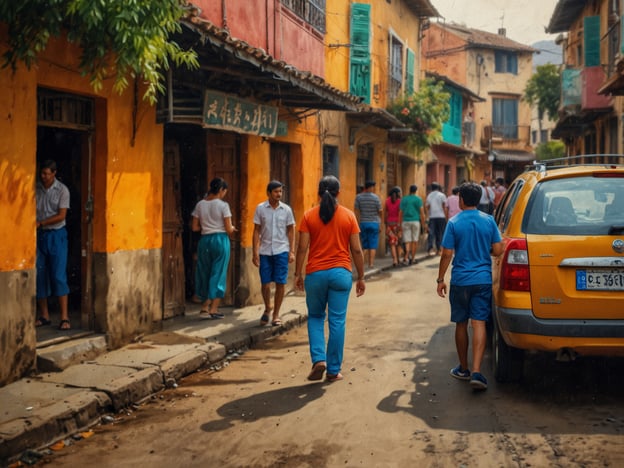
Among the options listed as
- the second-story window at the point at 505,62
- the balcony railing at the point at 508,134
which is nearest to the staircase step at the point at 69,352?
the balcony railing at the point at 508,134

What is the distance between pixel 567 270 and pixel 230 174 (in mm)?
6700

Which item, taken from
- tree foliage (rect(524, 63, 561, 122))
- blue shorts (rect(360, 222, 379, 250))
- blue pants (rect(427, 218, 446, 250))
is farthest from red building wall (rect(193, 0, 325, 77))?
tree foliage (rect(524, 63, 561, 122))

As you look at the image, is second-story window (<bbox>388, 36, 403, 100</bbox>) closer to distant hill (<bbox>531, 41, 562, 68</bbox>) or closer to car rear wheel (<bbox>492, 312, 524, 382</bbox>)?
distant hill (<bbox>531, 41, 562, 68</bbox>)

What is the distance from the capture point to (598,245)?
583 cm

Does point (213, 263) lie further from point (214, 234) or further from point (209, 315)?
point (209, 315)

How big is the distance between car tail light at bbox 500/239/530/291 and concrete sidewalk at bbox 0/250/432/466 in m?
3.22

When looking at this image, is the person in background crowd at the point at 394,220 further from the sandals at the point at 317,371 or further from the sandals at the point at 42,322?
the sandals at the point at 317,371

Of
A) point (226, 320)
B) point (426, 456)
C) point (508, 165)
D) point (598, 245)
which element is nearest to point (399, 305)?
point (226, 320)

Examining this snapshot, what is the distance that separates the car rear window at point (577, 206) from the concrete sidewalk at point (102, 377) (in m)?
3.54

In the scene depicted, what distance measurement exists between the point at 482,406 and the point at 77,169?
248 inches

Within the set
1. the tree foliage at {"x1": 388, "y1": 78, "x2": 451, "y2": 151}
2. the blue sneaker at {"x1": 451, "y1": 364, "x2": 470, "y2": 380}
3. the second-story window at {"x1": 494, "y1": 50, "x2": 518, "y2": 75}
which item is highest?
the second-story window at {"x1": 494, "y1": 50, "x2": 518, "y2": 75}

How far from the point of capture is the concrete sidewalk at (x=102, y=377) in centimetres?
534

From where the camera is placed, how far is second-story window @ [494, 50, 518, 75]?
145 ft

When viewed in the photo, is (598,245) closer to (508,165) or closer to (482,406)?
(482,406)
